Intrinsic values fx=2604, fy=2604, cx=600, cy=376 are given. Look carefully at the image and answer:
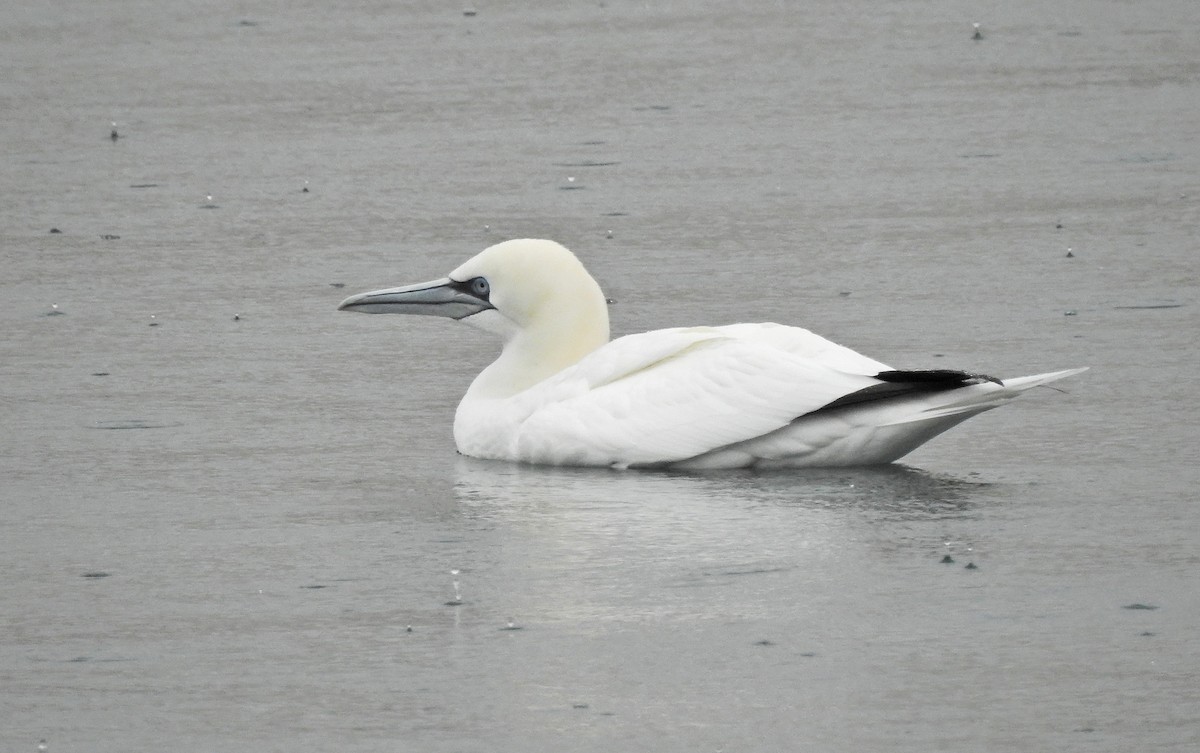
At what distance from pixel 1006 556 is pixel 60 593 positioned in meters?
2.56

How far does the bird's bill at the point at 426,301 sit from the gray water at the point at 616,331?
0.36 metres

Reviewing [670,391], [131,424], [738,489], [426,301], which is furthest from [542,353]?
[131,424]

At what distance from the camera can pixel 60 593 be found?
698cm

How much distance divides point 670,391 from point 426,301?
1.25 m

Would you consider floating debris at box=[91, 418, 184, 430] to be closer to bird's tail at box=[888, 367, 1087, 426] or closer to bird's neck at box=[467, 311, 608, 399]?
bird's neck at box=[467, 311, 608, 399]

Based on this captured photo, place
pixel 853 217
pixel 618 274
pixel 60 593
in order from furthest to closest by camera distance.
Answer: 1. pixel 853 217
2. pixel 618 274
3. pixel 60 593

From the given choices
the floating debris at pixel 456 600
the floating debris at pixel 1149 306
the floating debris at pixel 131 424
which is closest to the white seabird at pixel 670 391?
the floating debris at pixel 131 424

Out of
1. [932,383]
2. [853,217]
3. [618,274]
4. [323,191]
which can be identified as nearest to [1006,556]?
[932,383]

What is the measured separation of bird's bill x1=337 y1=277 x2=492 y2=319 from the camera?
30.1 ft

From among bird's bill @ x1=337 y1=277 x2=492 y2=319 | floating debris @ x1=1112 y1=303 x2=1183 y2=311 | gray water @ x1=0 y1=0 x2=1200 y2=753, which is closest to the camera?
gray water @ x1=0 y1=0 x2=1200 y2=753

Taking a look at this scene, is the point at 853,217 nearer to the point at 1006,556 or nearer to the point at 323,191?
the point at 323,191

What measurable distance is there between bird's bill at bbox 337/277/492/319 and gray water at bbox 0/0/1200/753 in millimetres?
358

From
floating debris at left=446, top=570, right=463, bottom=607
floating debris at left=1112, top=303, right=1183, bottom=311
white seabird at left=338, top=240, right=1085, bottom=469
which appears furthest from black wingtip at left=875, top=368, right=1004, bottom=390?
floating debris at left=1112, top=303, right=1183, bottom=311

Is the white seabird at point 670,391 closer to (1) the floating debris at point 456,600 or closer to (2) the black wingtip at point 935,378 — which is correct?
(2) the black wingtip at point 935,378
